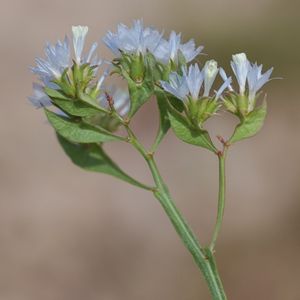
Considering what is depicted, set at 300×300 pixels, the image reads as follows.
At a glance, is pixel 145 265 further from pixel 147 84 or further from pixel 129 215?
pixel 147 84

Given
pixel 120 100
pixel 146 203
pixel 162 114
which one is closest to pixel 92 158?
pixel 120 100

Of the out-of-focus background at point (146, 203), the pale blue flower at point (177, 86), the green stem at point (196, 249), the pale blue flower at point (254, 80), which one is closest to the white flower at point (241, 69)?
the pale blue flower at point (254, 80)

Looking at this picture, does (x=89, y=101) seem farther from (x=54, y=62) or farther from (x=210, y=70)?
(x=210, y=70)

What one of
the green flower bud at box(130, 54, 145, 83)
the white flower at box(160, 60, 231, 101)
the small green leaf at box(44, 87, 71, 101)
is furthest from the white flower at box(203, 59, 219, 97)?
the small green leaf at box(44, 87, 71, 101)

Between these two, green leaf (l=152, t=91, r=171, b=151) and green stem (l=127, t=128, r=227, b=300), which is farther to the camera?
green leaf (l=152, t=91, r=171, b=151)

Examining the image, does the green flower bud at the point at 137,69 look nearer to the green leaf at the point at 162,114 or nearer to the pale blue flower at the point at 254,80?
the green leaf at the point at 162,114

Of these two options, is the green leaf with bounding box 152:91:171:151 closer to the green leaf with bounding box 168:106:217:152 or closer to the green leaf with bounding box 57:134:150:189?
the green leaf with bounding box 168:106:217:152

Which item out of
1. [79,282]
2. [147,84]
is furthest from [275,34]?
[147,84]
